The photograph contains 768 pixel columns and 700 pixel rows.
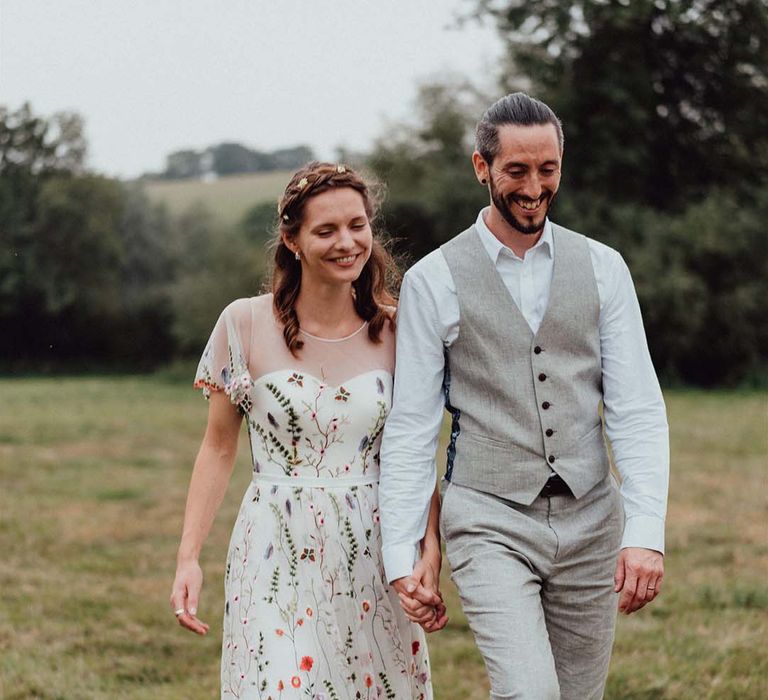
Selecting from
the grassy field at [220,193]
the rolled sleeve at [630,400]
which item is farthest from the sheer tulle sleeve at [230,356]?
the grassy field at [220,193]

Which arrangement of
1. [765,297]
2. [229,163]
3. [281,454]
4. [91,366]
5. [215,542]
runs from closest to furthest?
[281,454], [215,542], [765,297], [91,366], [229,163]

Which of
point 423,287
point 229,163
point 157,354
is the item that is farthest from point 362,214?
point 229,163

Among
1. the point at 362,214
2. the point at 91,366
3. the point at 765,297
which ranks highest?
the point at 362,214

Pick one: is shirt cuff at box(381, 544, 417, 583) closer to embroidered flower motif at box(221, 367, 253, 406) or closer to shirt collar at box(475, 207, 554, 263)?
embroidered flower motif at box(221, 367, 253, 406)

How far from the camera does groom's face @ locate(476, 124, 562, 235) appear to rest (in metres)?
3.33

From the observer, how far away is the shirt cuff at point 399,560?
3361 mm

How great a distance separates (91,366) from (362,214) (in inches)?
1287

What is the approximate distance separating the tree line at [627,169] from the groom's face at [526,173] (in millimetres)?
16901

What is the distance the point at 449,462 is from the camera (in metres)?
3.52

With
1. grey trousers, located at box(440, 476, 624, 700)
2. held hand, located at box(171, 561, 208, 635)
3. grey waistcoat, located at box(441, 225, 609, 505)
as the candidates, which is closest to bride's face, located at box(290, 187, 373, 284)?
grey waistcoat, located at box(441, 225, 609, 505)

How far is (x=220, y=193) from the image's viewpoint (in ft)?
131

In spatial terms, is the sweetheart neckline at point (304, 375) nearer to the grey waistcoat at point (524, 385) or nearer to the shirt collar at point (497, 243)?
the grey waistcoat at point (524, 385)

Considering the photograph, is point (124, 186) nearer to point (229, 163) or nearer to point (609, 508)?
point (229, 163)

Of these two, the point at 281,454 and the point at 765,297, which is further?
the point at 765,297
